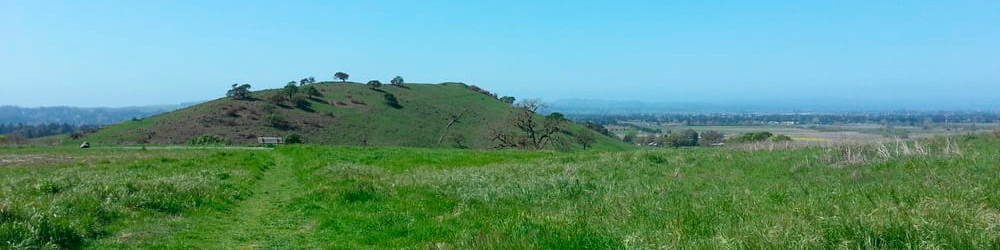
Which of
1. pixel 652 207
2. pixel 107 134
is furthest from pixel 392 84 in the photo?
pixel 652 207

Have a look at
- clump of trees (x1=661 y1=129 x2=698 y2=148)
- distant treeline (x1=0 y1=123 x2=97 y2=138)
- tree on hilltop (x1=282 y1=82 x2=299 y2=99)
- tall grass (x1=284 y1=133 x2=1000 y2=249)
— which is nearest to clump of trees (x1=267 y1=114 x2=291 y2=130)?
tree on hilltop (x1=282 y1=82 x2=299 y2=99)

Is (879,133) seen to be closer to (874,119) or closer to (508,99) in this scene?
(874,119)

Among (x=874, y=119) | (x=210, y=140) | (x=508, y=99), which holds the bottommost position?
(x=874, y=119)

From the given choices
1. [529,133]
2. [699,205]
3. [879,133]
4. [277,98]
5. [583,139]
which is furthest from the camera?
[277,98]

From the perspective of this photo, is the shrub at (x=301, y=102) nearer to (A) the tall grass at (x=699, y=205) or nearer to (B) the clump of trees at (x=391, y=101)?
(B) the clump of trees at (x=391, y=101)

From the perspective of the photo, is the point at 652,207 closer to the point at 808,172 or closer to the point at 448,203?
the point at 448,203

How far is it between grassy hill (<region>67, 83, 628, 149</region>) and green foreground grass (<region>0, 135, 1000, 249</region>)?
47.6 metres

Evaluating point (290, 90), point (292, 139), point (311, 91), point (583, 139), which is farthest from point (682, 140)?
point (311, 91)

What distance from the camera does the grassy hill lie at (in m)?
69.9

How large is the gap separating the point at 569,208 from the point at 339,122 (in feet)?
252

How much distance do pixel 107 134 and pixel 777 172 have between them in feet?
223

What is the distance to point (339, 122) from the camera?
3366 inches

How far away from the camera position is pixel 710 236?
8188mm

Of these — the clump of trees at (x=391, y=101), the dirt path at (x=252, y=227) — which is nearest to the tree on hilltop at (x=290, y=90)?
the clump of trees at (x=391, y=101)
